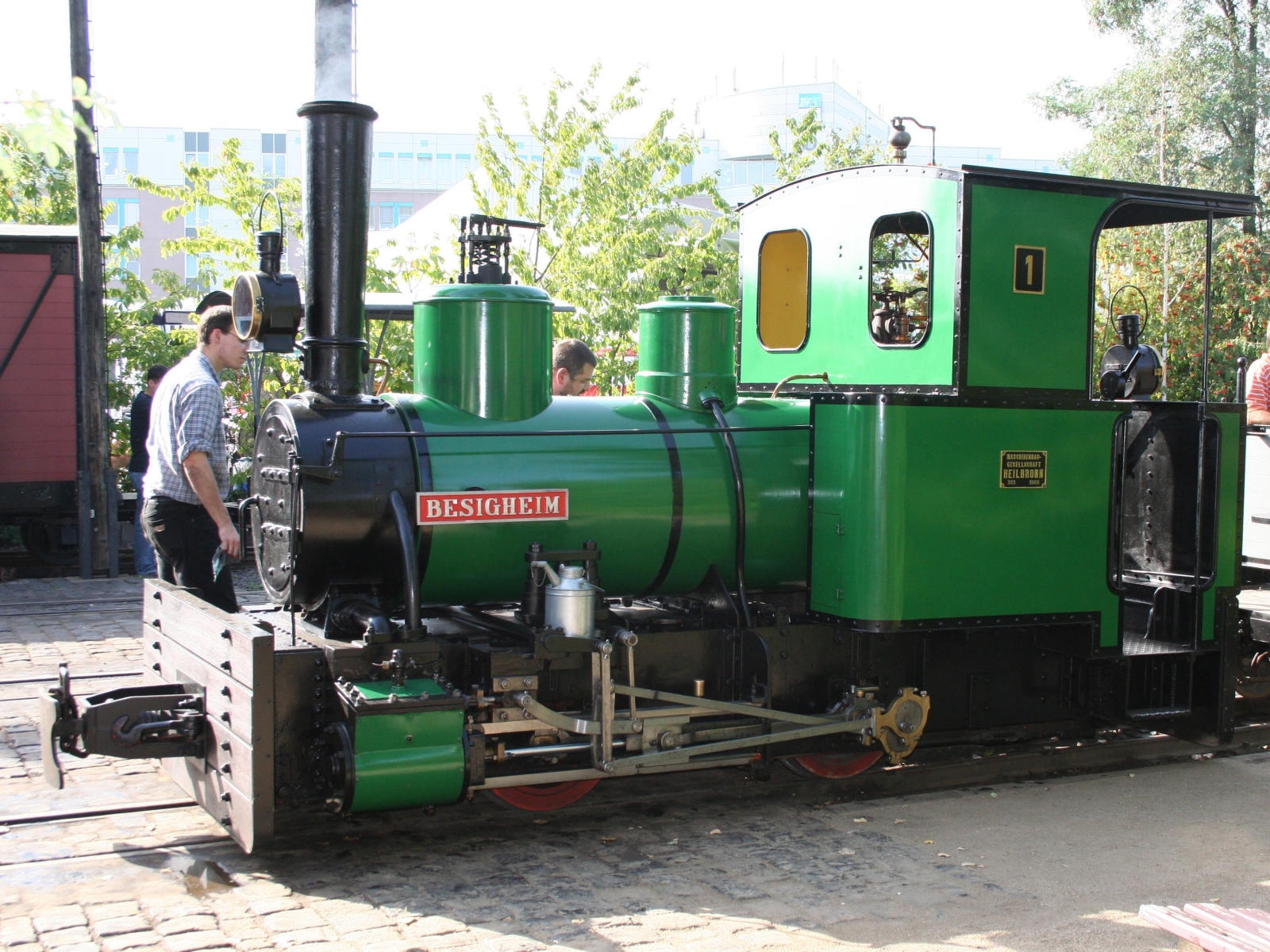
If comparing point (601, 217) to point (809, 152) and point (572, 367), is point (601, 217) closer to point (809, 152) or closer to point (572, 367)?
point (809, 152)

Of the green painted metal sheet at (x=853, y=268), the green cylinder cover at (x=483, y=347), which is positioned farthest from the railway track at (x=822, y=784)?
the green painted metal sheet at (x=853, y=268)

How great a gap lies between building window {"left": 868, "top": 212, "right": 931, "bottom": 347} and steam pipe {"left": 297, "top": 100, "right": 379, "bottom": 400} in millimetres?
2207

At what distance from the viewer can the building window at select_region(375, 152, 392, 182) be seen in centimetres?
6900

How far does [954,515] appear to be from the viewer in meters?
5.17

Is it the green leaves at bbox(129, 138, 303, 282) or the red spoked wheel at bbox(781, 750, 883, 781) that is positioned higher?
the green leaves at bbox(129, 138, 303, 282)

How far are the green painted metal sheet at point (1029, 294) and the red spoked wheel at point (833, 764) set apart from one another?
1.77 metres

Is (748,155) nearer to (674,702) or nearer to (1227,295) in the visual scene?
(1227,295)

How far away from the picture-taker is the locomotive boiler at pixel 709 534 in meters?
4.53

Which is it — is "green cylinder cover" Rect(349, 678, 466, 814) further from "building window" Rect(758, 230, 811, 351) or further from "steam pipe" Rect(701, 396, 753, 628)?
"building window" Rect(758, 230, 811, 351)

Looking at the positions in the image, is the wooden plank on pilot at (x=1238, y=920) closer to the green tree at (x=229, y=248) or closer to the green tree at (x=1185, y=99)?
the green tree at (x=229, y=248)

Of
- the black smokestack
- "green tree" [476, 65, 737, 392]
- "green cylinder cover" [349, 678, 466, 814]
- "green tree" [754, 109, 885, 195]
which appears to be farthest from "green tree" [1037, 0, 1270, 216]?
"green cylinder cover" [349, 678, 466, 814]

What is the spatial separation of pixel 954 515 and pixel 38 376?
998 cm

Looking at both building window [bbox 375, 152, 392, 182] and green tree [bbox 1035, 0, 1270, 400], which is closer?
green tree [bbox 1035, 0, 1270, 400]

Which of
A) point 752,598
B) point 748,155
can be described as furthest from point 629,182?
point 748,155
